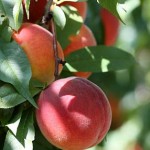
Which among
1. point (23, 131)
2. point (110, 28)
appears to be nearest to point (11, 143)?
point (23, 131)

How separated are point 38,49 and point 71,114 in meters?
0.16

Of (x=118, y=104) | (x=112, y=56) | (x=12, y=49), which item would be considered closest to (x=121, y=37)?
(x=118, y=104)

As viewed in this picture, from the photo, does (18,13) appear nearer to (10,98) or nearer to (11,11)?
(11,11)

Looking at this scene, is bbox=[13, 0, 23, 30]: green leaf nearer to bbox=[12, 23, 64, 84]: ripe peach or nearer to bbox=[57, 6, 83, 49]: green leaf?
bbox=[12, 23, 64, 84]: ripe peach

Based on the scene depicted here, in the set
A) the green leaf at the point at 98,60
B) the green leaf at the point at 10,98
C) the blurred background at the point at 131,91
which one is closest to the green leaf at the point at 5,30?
the green leaf at the point at 10,98

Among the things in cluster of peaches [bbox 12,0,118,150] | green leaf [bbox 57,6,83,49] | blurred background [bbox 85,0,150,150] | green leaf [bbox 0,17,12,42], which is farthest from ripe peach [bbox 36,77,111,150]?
blurred background [bbox 85,0,150,150]

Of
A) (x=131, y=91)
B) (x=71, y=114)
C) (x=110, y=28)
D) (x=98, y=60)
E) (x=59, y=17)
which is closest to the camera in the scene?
(x=71, y=114)

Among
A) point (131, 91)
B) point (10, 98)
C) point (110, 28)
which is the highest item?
point (10, 98)

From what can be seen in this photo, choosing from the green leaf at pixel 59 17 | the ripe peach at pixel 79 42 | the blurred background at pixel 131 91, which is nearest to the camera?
the green leaf at pixel 59 17

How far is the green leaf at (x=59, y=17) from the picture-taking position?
1.25 m

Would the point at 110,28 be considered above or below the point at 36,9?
below

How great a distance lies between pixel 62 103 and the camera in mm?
1085

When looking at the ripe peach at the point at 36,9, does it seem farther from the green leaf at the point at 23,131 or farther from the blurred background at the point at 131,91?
the blurred background at the point at 131,91

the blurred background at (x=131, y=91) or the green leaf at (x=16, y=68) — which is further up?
the green leaf at (x=16, y=68)
